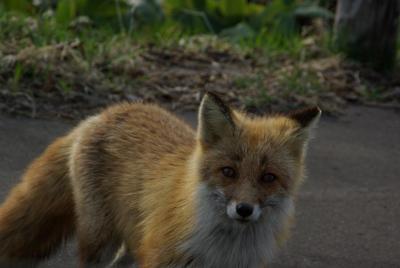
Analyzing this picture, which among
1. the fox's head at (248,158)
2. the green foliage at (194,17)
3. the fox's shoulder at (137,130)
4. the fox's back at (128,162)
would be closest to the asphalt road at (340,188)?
the fox's back at (128,162)

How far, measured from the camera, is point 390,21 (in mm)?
10836

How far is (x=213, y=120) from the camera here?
5.37 m

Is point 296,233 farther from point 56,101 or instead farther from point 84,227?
point 56,101

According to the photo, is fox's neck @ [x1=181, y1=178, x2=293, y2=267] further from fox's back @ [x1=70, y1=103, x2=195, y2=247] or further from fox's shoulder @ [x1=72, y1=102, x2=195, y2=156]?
fox's shoulder @ [x1=72, y1=102, x2=195, y2=156]

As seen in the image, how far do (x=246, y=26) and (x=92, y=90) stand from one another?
3.69 metres

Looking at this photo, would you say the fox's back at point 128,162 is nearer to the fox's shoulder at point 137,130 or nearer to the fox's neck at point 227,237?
the fox's shoulder at point 137,130

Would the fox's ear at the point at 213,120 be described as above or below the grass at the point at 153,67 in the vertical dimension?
above

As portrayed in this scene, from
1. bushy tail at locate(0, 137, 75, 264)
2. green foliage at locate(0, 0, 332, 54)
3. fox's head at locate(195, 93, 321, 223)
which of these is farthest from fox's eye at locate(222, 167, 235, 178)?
green foliage at locate(0, 0, 332, 54)

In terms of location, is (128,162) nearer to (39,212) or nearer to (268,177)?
(39,212)

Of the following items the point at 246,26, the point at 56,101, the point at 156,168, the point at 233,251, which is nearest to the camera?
the point at 233,251

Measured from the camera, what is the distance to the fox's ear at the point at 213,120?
5324 millimetres

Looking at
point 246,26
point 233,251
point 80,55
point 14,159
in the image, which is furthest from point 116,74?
point 233,251

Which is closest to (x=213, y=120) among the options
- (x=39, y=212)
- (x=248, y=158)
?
(x=248, y=158)

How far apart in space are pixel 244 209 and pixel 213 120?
669 mm
